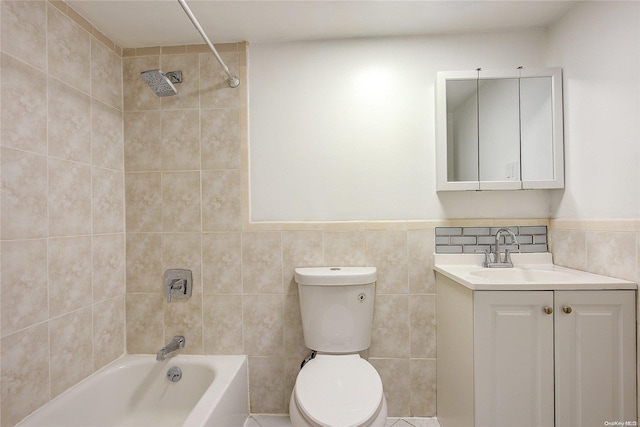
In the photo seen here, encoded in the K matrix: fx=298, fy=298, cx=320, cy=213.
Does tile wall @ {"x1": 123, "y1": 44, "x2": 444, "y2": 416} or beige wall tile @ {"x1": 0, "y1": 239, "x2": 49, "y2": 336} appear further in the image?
tile wall @ {"x1": 123, "y1": 44, "x2": 444, "y2": 416}

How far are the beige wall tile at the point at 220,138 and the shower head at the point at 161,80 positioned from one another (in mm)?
197

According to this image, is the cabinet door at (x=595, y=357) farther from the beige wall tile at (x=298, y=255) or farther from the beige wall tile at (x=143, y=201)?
the beige wall tile at (x=143, y=201)

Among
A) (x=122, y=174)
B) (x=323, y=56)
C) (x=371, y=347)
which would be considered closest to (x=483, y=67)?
(x=323, y=56)

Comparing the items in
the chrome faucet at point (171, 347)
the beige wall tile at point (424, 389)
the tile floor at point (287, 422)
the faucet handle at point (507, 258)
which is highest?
the faucet handle at point (507, 258)

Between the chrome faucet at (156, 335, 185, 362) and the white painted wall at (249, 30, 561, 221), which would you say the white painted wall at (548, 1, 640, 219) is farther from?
the chrome faucet at (156, 335, 185, 362)

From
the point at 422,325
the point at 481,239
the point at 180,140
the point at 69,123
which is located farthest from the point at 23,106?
the point at 481,239

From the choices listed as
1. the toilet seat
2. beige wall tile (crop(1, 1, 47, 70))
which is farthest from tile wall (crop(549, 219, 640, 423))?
beige wall tile (crop(1, 1, 47, 70))

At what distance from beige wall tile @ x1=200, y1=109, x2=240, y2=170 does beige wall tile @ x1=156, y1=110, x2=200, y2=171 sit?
0.13ft

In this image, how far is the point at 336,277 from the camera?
56.8 inches

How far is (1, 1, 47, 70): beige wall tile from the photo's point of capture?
3.55ft

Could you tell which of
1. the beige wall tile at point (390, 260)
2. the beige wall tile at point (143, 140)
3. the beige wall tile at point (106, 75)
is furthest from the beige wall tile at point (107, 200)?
the beige wall tile at point (390, 260)

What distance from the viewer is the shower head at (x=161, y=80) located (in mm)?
1378

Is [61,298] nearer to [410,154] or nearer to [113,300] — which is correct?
[113,300]

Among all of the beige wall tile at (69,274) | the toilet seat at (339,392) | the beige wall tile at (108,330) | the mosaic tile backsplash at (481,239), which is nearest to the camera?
the toilet seat at (339,392)
